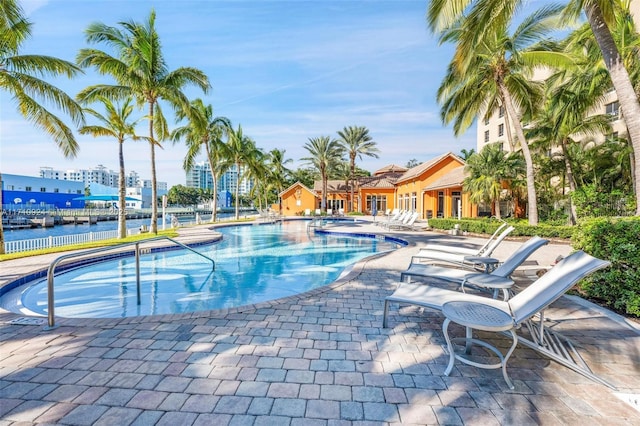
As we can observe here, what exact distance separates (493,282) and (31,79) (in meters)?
14.5

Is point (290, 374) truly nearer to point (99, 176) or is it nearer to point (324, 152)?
point (324, 152)

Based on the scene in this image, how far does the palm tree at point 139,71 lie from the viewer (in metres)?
13.4

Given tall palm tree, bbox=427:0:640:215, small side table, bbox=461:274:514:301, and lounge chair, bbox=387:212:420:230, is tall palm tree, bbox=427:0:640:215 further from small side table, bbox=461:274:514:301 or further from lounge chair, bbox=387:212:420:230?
lounge chair, bbox=387:212:420:230

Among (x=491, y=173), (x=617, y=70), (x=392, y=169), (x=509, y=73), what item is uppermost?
(x=392, y=169)

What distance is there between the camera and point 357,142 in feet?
113

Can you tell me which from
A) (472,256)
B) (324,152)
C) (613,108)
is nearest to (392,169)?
(324,152)

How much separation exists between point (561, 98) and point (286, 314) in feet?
52.5

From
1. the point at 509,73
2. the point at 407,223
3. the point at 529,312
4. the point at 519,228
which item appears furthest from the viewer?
the point at 407,223

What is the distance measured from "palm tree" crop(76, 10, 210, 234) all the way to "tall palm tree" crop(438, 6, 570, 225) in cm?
1293

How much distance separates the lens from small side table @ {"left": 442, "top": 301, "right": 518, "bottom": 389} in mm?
2653

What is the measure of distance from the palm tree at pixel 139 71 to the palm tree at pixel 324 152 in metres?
20.4

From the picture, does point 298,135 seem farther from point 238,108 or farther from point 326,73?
point 326,73

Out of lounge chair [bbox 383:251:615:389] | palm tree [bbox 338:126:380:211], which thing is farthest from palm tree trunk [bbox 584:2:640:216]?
palm tree [bbox 338:126:380:211]

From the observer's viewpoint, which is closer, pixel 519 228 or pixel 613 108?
pixel 519 228
